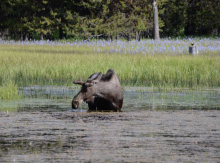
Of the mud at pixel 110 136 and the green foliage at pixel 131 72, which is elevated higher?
the green foliage at pixel 131 72

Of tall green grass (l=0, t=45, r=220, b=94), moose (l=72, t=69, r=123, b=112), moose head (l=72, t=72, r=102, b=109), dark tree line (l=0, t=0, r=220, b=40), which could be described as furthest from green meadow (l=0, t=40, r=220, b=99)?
dark tree line (l=0, t=0, r=220, b=40)

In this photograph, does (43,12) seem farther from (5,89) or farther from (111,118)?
(111,118)

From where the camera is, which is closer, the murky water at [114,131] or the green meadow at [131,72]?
the murky water at [114,131]

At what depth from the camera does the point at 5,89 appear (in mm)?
13328

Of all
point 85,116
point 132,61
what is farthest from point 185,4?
point 85,116

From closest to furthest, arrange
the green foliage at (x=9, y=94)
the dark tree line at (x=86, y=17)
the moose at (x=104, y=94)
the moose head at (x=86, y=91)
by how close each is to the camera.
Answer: the moose head at (x=86, y=91)
the moose at (x=104, y=94)
the green foliage at (x=9, y=94)
the dark tree line at (x=86, y=17)

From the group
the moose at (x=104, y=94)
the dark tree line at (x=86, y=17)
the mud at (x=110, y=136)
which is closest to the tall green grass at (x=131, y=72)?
the moose at (x=104, y=94)

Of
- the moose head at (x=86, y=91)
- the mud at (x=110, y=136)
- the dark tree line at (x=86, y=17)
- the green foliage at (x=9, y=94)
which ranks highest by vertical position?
the dark tree line at (x=86, y=17)

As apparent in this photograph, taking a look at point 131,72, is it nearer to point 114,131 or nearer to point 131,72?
point 131,72

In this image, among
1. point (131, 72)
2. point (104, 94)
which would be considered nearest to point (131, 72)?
point (131, 72)

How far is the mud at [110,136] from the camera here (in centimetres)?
705

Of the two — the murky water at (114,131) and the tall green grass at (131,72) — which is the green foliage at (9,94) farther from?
the tall green grass at (131,72)

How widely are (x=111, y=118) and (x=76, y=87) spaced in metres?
5.66

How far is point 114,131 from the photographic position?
8.76 metres
